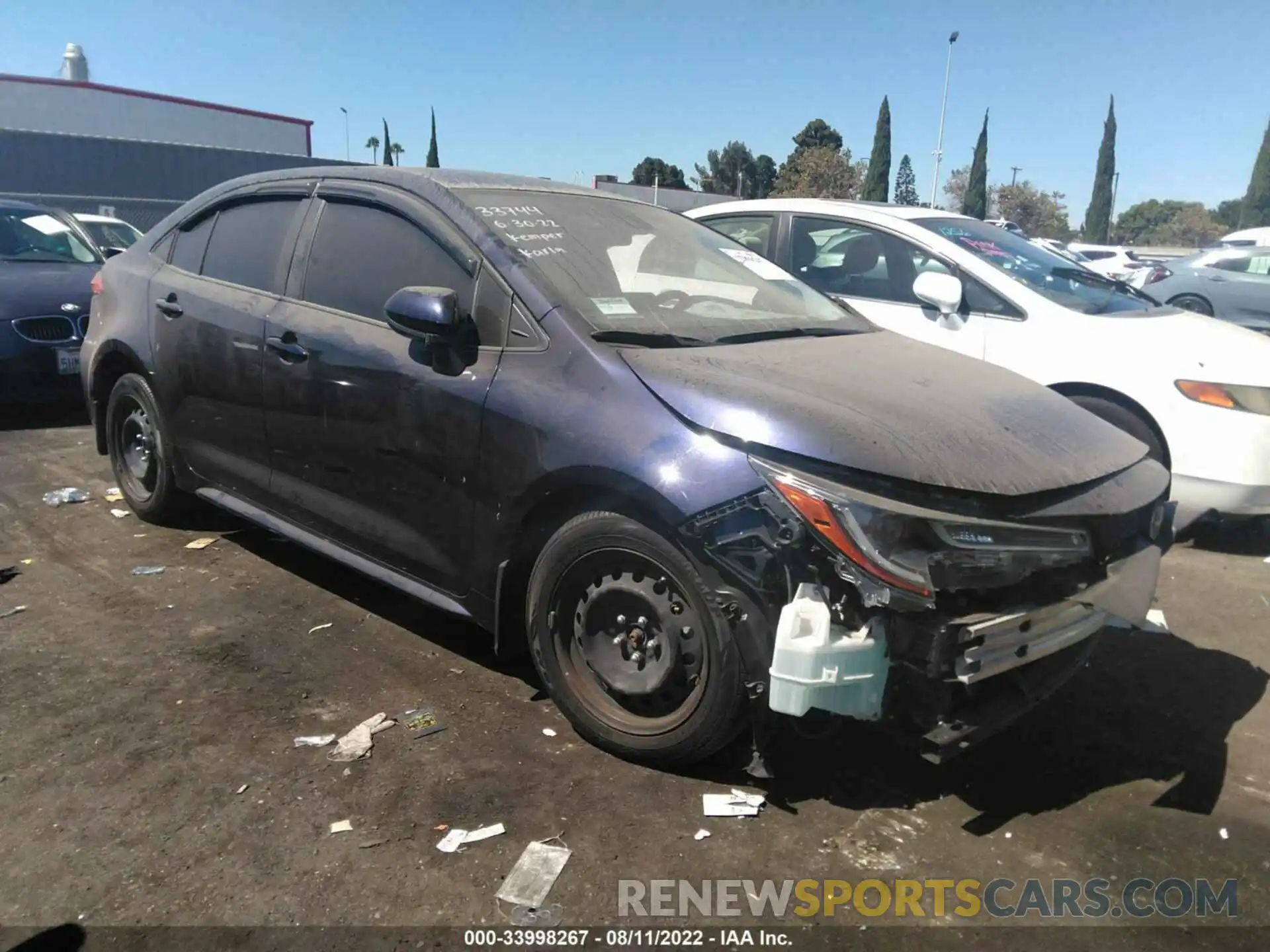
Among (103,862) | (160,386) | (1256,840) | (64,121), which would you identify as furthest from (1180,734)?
(64,121)

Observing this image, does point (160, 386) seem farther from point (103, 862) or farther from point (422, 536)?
point (103, 862)

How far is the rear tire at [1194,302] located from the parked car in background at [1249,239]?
1913 millimetres

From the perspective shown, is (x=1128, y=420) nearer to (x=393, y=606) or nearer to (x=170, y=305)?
(x=393, y=606)

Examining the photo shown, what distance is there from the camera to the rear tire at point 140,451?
456 cm

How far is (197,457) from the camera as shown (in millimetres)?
4277

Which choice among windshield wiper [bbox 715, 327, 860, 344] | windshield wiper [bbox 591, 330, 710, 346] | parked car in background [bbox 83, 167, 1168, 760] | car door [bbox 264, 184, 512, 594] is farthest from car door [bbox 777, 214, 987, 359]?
car door [bbox 264, 184, 512, 594]

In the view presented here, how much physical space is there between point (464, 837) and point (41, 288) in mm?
6408

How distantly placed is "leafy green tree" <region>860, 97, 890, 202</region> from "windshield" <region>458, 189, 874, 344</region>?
48.9 m

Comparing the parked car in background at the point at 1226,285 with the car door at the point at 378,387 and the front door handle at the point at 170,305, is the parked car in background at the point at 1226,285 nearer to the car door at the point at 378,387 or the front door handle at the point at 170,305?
the car door at the point at 378,387

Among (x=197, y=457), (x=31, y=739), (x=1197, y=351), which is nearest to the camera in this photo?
(x=31, y=739)

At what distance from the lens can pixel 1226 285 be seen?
1326 centimetres

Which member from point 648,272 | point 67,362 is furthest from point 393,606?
point 67,362

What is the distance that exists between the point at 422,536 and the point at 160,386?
1997 mm

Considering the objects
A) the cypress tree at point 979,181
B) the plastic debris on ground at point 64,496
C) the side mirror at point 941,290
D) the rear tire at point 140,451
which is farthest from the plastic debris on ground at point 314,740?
the cypress tree at point 979,181
